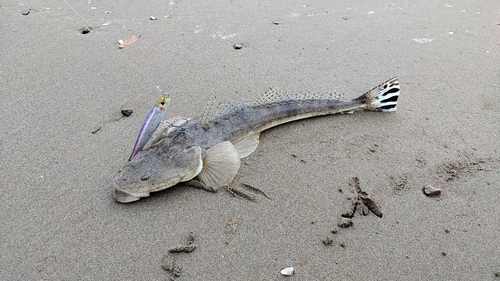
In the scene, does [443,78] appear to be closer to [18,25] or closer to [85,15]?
[85,15]

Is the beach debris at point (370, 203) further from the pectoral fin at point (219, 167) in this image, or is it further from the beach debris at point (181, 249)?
the beach debris at point (181, 249)

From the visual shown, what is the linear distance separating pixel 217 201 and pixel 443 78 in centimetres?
328

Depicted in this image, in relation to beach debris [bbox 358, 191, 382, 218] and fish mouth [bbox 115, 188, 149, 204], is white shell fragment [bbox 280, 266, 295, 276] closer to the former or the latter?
beach debris [bbox 358, 191, 382, 218]

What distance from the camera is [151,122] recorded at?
9.92 ft

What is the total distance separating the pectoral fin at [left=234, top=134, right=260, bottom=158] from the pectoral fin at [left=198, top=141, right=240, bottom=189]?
0.65 feet

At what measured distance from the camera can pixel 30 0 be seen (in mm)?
5949

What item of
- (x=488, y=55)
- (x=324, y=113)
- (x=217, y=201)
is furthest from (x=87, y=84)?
(x=488, y=55)

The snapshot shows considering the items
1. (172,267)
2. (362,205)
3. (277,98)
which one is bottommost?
(172,267)

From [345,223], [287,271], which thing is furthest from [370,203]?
[287,271]

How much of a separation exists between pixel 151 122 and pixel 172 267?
3.68 feet

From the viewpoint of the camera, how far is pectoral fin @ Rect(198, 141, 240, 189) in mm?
3082

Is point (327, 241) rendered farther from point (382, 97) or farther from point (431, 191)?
point (382, 97)

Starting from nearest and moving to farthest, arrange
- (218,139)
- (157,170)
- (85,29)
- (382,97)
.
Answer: (157,170), (218,139), (382,97), (85,29)

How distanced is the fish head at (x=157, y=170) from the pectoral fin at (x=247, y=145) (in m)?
0.42
